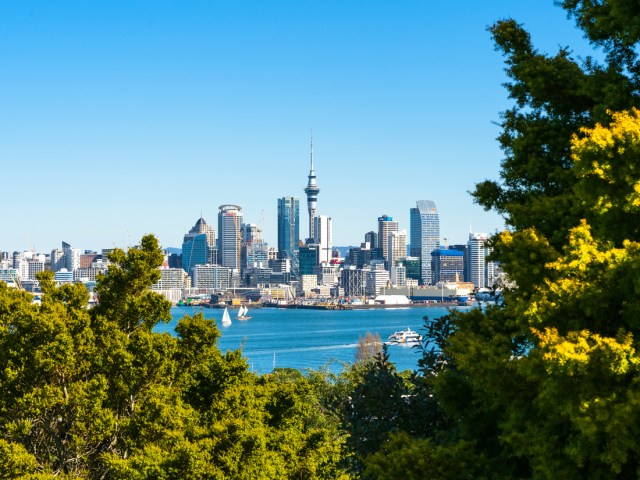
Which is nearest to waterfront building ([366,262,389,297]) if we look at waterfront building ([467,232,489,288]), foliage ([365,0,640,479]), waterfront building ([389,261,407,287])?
waterfront building ([389,261,407,287])

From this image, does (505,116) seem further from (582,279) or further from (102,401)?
(102,401)

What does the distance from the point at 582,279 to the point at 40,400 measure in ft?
20.4

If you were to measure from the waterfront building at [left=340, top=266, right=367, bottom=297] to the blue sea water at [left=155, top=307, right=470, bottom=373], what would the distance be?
139 ft

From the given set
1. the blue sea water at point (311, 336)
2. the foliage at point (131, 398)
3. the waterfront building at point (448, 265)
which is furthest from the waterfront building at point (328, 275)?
the foliage at point (131, 398)

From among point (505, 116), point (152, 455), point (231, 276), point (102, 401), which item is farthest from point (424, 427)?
point (231, 276)

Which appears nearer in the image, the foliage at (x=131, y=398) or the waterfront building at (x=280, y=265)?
the foliage at (x=131, y=398)

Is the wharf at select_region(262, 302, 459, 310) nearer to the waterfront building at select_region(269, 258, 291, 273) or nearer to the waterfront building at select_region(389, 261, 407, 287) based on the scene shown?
the waterfront building at select_region(269, 258, 291, 273)

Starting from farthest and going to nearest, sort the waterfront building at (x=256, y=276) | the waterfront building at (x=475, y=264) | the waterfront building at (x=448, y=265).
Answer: the waterfront building at (x=256, y=276), the waterfront building at (x=448, y=265), the waterfront building at (x=475, y=264)

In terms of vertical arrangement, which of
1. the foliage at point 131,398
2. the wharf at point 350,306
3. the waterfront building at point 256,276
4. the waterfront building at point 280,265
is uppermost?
the waterfront building at point 280,265

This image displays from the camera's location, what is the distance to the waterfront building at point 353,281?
179 m

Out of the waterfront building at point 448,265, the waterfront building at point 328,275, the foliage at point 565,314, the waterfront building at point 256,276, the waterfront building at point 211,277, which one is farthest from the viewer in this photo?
the waterfront building at point 328,275

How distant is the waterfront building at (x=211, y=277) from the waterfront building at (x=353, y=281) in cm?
2784

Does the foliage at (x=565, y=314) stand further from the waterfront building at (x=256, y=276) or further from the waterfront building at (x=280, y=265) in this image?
the waterfront building at (x=280, y=265)

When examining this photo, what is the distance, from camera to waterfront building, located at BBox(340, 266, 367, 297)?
588 ft
